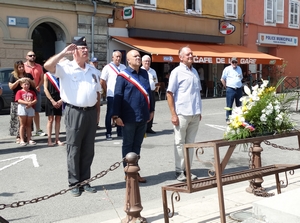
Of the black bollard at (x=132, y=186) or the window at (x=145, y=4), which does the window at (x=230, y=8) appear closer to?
the window at (x=145, y=4)

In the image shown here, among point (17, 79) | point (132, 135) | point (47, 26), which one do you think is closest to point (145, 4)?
point (47, 26)

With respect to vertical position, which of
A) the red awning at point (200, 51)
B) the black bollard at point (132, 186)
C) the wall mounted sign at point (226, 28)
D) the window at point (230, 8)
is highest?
the window at point (230, 8)

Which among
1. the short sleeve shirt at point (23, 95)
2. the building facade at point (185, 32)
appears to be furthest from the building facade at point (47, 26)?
the short sleeve shirt at point (23, 95)

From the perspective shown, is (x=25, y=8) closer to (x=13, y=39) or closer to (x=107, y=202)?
(x=13, y=39)

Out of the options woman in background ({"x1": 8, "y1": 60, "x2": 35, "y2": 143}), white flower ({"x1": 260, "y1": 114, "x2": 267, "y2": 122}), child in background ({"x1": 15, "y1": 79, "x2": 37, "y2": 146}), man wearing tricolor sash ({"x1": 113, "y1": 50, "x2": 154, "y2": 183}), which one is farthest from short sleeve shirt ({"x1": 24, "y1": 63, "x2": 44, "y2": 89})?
white flower ({"x1": 260, "y1": 114, "x2": 267, "y2": 122})

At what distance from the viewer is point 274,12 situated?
29719 millimetres

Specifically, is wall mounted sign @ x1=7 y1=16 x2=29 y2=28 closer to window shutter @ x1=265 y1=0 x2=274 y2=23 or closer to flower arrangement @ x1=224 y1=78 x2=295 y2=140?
flower arrangement @ x1=224 y1=78 x2=295 y2=140

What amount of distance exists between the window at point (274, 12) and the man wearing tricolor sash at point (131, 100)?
24.7m

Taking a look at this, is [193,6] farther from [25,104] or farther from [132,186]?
[132,186]

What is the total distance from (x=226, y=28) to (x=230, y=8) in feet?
5.28

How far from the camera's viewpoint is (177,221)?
4.81 m

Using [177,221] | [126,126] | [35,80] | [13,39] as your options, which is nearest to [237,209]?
[177,221]

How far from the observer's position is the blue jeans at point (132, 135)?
6.25 meters

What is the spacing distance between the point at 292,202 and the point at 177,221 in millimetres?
1348
